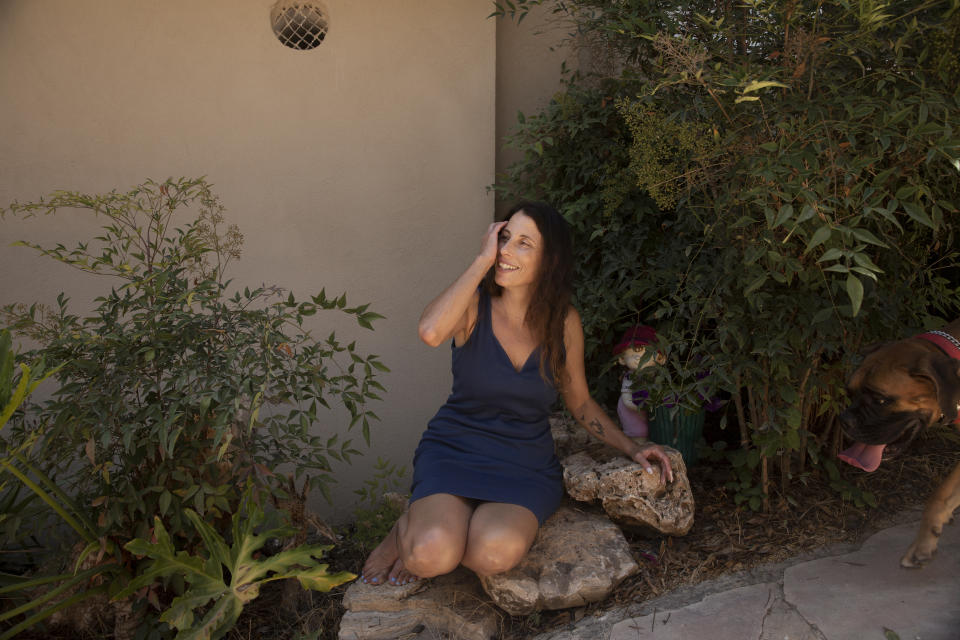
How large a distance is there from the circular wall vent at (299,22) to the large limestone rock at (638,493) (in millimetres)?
2839

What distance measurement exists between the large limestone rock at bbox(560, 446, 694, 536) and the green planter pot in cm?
32

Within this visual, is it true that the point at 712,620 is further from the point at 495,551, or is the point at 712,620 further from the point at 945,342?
the point at 945,342

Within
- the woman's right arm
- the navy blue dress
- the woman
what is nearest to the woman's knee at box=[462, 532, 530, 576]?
the woman

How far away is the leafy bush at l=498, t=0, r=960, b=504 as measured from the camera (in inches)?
90.4

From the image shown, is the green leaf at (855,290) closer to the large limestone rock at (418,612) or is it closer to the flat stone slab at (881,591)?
the flat stone slab at (881,591)

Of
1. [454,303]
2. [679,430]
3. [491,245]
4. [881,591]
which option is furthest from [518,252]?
[881,591]

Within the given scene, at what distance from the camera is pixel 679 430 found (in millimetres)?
3371

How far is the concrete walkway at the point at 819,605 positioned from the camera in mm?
2404

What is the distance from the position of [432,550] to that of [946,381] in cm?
183

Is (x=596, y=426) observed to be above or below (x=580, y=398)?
below

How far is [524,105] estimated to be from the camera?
450cm

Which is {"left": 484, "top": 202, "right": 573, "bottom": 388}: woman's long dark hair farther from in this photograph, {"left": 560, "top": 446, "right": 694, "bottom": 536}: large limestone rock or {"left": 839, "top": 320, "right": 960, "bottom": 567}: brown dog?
{"left": 839, "top": 320, "right": 960, "bottom": 567}: brown dog

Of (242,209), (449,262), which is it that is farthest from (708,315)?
(242,209)

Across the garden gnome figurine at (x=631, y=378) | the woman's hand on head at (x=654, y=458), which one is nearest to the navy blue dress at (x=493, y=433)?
the woman's hand on head at (x=654, y=458)
